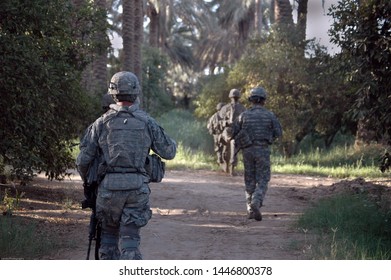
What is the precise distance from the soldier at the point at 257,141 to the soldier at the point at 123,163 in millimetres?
3890

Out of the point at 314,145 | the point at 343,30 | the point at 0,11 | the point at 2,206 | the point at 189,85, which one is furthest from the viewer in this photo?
the point at 189,85

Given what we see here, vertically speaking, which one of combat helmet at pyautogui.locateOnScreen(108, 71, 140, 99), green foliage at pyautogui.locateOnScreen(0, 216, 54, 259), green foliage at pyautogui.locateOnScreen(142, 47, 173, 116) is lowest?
green foliage at pyautogui.locateOnScreen(0, 216, 54, 259)

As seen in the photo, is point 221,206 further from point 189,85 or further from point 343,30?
point 189,85

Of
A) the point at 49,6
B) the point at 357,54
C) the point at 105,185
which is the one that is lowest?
the point at 105,185

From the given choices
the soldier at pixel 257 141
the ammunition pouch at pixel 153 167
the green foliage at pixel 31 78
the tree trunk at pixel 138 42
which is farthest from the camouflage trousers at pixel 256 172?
the tree trunk at pixel 138 42

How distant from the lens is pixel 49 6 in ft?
Answer: 26.0

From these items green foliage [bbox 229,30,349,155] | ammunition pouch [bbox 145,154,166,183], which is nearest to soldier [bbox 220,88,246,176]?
green foliage [bbox 229,30,349,155]

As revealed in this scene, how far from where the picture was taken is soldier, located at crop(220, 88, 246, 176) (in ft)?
48.1

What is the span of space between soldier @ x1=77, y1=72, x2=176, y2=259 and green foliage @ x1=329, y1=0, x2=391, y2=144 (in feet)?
11.2

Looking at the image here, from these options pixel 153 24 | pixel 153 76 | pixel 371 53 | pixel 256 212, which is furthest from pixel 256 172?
pixel 153 24

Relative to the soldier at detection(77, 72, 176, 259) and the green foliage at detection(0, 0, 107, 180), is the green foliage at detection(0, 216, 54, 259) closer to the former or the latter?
the green foliage at detection(0, 0, 107, 180)
